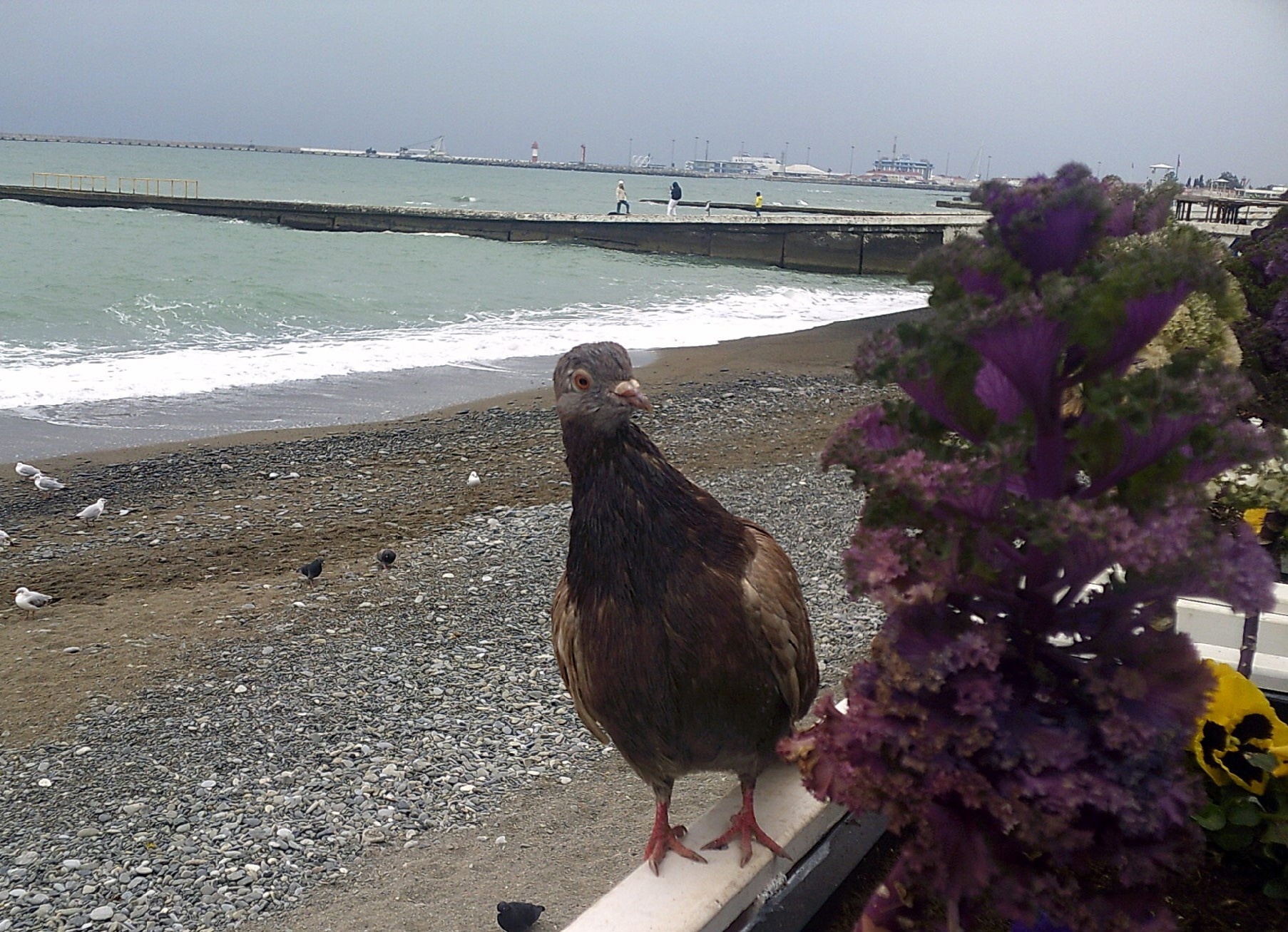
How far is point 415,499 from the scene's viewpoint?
980cm

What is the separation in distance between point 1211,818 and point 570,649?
4.19 ft

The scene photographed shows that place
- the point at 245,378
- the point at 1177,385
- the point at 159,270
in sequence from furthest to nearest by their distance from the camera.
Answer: the point at 159,270 < the point at 245,378 < the point at 1177,385

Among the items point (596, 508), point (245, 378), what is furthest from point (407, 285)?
point (596, 508)

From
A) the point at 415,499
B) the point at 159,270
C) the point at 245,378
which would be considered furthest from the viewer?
the point at 159,270

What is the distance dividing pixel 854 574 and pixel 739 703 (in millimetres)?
1159

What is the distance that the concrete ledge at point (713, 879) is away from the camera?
1.90 metres

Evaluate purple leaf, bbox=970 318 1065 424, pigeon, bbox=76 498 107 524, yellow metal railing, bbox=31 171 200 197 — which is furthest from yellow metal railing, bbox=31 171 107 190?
purple leaf, bbox=970 318 1065 424

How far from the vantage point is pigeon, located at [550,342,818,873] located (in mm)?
2129

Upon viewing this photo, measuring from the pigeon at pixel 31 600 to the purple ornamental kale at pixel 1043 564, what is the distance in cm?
775

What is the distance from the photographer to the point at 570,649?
2.31m

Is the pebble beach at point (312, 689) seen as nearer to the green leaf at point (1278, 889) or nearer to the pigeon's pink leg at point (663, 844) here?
the pigeon's pink leg at point (663, 844)

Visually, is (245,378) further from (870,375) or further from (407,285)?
(870,375)

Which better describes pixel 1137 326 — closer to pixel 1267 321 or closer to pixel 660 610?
pixel 660 610

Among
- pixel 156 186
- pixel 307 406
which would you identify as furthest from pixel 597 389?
pixel 156 186
